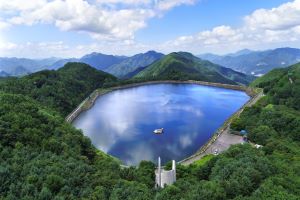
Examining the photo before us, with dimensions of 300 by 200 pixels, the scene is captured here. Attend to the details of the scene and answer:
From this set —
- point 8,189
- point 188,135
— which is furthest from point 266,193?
point 188,135

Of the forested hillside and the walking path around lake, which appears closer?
the walking path around lake

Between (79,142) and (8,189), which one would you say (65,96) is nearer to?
(79,142)

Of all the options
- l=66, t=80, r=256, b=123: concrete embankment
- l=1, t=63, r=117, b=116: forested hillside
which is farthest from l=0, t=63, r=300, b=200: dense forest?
l=66, t=80, r=256, b=123: concrete embankment

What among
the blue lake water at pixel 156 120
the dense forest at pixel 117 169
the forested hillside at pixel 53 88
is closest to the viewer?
the dense forest at pixel 117 169

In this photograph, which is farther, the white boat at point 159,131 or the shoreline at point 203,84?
the white boat at point 159,131

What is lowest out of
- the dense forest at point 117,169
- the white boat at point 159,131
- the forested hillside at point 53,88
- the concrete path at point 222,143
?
the white boat at point 159,131

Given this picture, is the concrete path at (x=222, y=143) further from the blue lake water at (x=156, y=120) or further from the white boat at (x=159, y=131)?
the white boat at (x=159, y=131)

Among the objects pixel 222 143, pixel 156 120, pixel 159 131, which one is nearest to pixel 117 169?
pixel 222 143

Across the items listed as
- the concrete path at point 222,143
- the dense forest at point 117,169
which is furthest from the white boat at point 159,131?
the dense forest at point 117,169

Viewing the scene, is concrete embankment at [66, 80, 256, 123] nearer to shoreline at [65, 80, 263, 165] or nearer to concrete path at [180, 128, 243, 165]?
shoreline at [65, 80, 263, 165]
